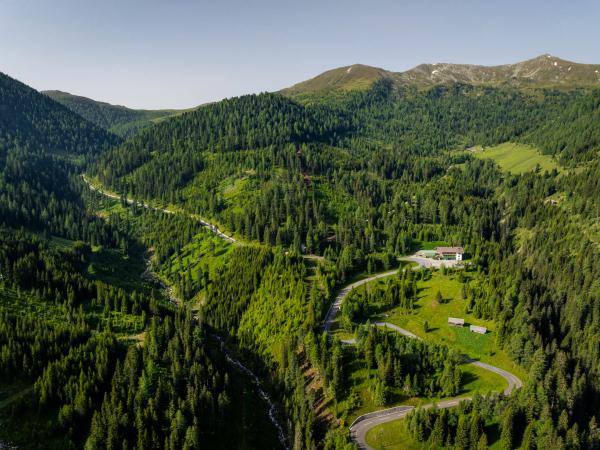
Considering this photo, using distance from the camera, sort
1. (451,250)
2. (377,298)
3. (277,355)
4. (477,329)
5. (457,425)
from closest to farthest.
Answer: (457,425) < (477,329) < (277,355) < (377,298) < (451,250)

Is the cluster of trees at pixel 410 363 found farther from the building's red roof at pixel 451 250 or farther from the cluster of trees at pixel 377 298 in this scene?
the building's red roof at pixel 451 250

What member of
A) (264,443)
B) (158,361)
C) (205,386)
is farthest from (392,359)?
(158,361)

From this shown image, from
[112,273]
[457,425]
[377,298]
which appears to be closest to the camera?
[457,425]

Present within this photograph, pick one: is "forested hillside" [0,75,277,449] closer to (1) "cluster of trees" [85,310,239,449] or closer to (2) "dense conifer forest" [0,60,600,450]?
(1) "cluster of trees" [85,310,239,449]

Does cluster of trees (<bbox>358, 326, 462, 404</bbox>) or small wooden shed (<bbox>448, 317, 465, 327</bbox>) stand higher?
small wooden shed (<bbox>448, 317, 465, 327</bbox>)

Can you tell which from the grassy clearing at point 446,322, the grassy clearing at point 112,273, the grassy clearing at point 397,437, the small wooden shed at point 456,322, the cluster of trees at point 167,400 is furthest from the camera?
the grassy clearing at point 112,273

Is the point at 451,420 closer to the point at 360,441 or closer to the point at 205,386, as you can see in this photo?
the point at 360,441

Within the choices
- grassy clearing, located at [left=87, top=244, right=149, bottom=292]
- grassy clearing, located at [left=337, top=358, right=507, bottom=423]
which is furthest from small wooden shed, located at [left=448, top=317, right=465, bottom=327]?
grassy clearing, located at [left=87, top=244, right=149, bottom=292]

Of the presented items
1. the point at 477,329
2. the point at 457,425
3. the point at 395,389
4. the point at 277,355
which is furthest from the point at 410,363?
the point at 277,355

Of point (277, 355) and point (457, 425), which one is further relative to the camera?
point (277, 355)

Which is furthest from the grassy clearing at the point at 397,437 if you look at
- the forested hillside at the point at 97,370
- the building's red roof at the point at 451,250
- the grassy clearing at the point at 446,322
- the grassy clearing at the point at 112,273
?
the grassy clearing at the point at 112,273

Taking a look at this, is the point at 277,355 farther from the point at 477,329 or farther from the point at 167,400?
the point at 477,329
